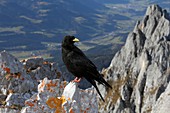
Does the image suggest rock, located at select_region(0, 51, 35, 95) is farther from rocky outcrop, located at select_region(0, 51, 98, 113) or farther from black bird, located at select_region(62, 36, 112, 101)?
black bird, located at select_region(62, 36, 112, 101)

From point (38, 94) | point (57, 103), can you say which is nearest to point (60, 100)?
point (57, 103)

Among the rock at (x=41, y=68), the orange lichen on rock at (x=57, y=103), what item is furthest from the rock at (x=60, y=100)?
the rock at (x=41, y=68)

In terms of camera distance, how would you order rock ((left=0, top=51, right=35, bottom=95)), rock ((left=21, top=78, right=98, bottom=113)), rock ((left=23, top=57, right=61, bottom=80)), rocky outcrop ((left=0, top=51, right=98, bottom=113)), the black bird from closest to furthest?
rock ((left=21, top=78, right=98, bottom=113)) → rocky outcrop ((left=0, top=51, right=98, bottom=113)) → the black bird → rock ((left=0, top=51, right=35, bottom=95)) → rock ((left=23, top=57, right=61, bottom=80))

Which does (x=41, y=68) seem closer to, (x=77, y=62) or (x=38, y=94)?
(x=77, y=62)

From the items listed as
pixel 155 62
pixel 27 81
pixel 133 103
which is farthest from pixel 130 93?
pixel 27 81

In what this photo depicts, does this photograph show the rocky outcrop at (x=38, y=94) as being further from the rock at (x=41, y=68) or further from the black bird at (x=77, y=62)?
the rock at (x=41, y=68)

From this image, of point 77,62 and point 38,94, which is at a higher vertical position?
point 77,62

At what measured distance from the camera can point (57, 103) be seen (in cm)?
1820

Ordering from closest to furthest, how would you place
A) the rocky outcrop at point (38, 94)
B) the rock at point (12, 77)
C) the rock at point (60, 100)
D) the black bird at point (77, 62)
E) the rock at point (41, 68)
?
the rock at point (60, 100), the rocky outcrop at point (38, 94), the black bird at point (77, 62), the rock at point (12, 77), the rock at point (41, 68)

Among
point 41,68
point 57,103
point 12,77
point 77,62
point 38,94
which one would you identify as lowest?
point 41,68

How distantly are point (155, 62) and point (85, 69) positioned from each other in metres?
175

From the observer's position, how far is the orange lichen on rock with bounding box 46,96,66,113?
17.9 metres

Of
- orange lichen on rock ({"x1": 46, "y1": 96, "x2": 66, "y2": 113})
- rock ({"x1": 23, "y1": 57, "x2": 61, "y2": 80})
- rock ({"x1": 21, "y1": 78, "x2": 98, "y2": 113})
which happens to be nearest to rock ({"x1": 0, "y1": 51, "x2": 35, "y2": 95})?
rock ({"x1": 21, "y1": 78, "x2": 98, "y2": 113})

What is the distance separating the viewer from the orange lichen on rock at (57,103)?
1791cm
